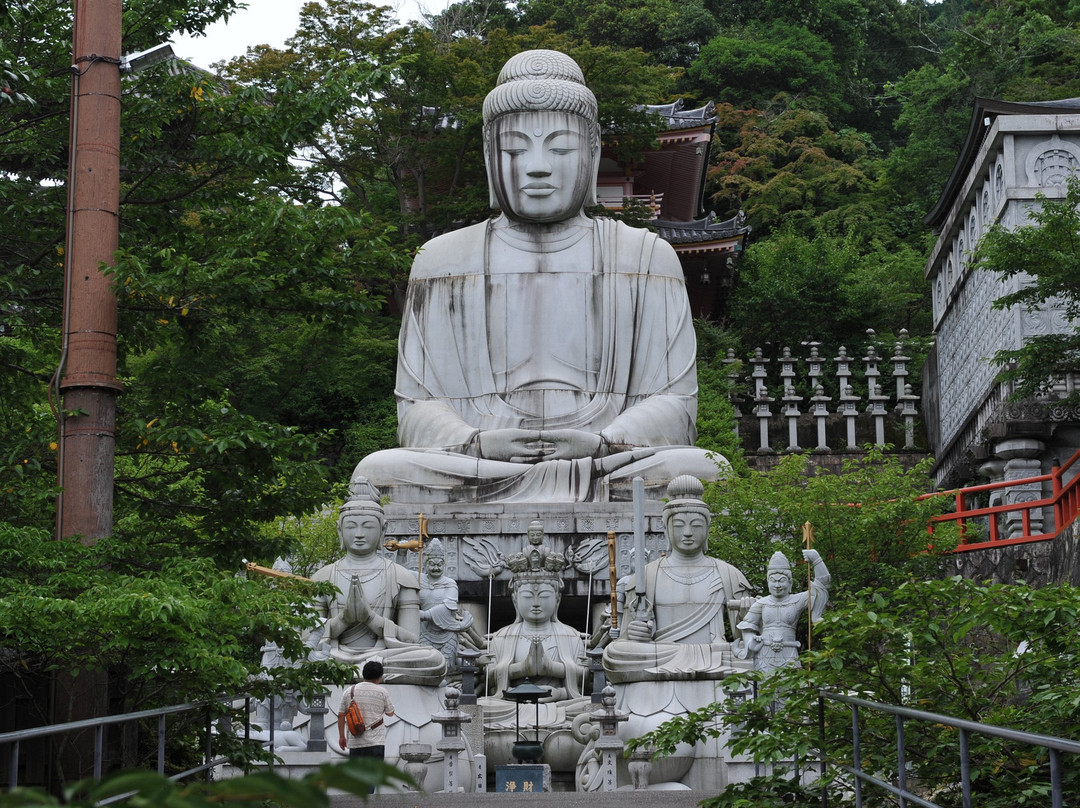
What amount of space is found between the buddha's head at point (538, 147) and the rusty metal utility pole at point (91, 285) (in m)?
6.96

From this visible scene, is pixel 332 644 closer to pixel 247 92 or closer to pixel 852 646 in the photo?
pixel 247 92

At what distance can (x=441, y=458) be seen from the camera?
1347cm

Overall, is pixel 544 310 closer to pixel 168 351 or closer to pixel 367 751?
pixel 168 351

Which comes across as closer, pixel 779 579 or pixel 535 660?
pixel 779 579

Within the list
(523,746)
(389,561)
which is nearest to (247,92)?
(389,561)

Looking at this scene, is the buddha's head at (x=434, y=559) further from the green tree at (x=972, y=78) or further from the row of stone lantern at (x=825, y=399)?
the green tree at (x=972, y=78)

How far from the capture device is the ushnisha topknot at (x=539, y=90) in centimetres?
1516

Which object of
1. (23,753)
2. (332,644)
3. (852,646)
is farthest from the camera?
(332,644)

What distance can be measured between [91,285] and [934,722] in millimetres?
4651

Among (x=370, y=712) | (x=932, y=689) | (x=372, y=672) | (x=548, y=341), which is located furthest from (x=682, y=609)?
(x=548, y=341)

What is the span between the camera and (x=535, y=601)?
11.1 meters

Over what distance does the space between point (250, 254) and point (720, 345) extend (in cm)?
2071

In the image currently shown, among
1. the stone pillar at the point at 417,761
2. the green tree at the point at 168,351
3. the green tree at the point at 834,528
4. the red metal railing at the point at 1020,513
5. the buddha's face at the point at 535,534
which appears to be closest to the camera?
the green tree at the point at 168,351

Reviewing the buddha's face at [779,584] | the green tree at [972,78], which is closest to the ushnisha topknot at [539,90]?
the buddha's face at [779,584]
